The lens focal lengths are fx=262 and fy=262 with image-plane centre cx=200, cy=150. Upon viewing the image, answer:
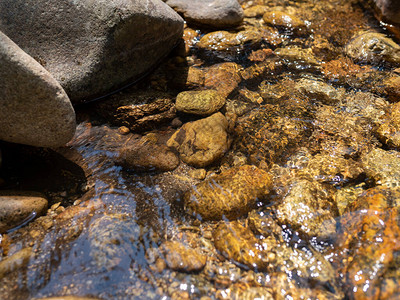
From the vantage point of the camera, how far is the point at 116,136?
347 centimetres

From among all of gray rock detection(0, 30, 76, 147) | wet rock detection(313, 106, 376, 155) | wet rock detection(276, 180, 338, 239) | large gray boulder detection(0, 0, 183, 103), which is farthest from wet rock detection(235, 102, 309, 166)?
gray rock detection(0, 30, 76, 147)

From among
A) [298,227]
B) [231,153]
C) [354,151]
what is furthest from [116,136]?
[354,151]

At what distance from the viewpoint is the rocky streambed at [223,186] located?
2.23 metres

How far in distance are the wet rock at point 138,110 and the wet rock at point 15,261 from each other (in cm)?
179

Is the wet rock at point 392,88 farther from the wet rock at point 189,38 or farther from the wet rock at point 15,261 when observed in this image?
the wet rock at point 15,261

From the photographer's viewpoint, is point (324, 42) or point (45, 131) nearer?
point (45, 131)

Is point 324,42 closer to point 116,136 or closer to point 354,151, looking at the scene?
point 354,151

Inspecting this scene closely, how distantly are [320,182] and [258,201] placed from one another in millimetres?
770

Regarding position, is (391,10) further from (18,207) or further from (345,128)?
(18,207)

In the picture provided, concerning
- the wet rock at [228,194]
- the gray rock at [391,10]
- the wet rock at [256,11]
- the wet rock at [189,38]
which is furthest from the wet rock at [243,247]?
the gray rock at [391,10]

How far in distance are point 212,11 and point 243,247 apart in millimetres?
4388

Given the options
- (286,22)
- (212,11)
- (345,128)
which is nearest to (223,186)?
(345,128)

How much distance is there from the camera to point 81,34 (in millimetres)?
3365

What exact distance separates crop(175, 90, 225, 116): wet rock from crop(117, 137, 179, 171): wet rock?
650mm
